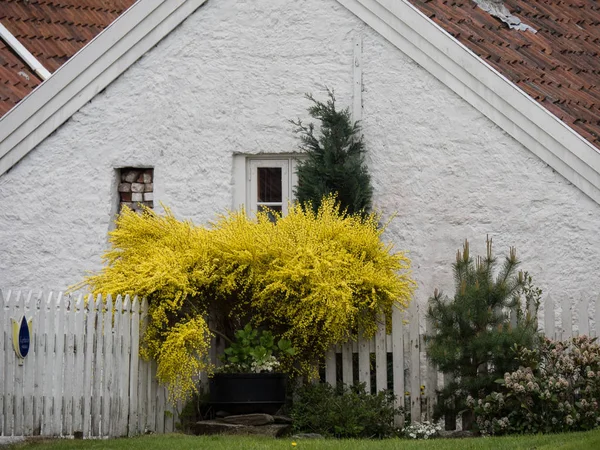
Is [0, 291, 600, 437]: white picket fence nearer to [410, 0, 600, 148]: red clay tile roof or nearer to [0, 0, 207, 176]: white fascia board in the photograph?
[410, 0, 600, 148]: red clay tile roof

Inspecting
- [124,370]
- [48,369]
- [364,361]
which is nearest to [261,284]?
[364,361]

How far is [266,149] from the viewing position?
13320mm

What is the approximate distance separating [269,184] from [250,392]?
3.07 m

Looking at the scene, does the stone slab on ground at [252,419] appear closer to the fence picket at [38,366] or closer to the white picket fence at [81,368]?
the white picket fence at [81,368]

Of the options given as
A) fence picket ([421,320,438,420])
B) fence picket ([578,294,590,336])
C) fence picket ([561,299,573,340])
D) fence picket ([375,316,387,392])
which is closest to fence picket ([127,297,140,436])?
fence picket ([375,316,387,392])

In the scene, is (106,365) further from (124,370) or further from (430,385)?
(430,385)

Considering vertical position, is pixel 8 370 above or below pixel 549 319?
below

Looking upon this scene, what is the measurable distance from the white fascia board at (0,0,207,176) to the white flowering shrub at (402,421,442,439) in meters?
5.05

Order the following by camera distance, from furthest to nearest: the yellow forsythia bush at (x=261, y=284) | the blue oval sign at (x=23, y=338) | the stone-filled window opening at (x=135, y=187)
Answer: the stone-filled window opening at (x=135, y=187)
the yellow forsythia bush at (x=261, y=284)
the blue oval sign at (x=23, y=338)

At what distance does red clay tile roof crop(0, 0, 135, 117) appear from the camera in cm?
1539

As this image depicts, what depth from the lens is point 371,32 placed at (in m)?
13.0

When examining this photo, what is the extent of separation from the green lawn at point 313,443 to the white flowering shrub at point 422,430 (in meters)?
0.68

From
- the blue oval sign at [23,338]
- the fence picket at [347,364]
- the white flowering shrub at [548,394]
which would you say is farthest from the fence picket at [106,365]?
the white flowering shrub at [548,394]

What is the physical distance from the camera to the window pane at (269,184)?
13.5 meters
